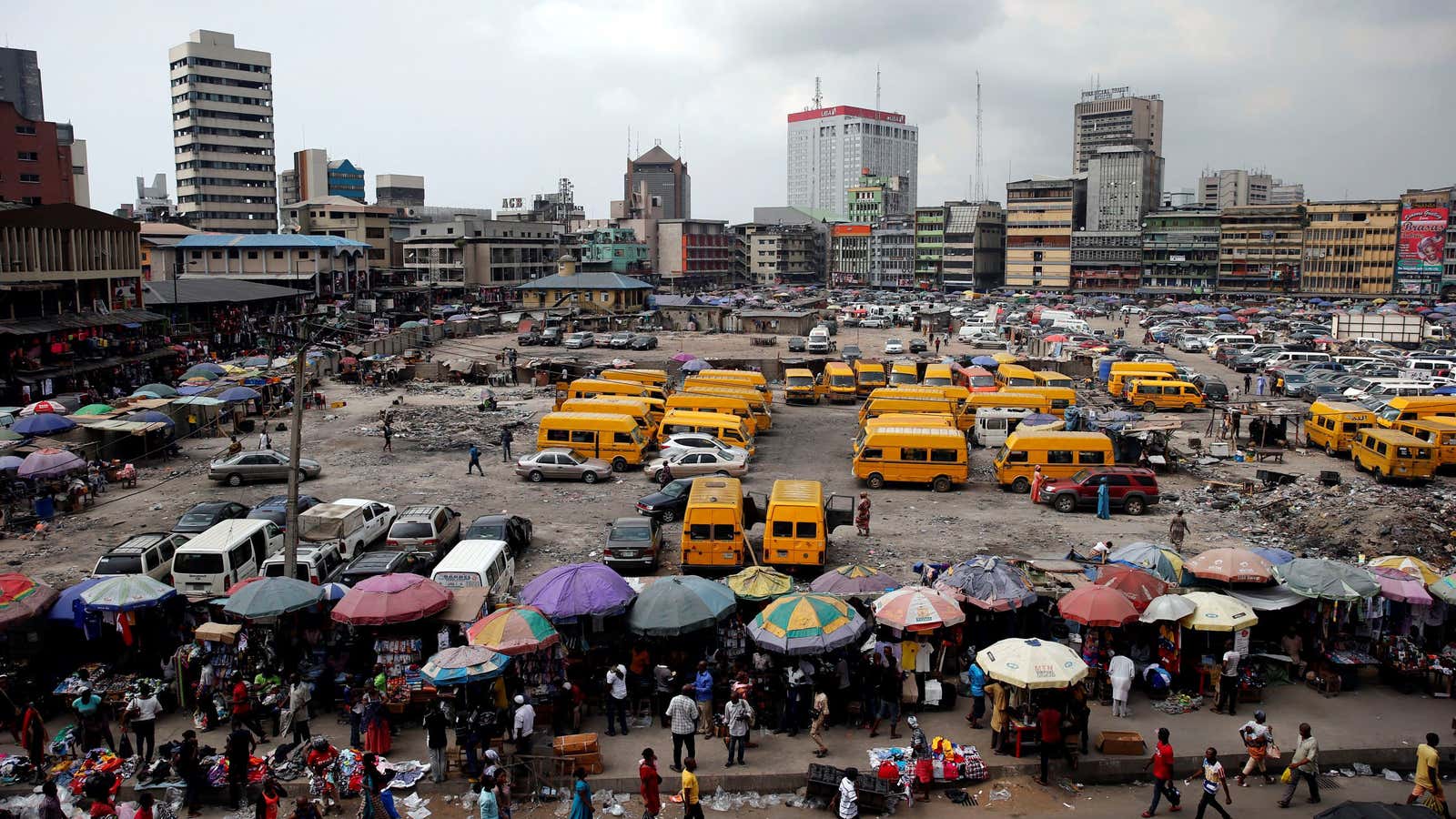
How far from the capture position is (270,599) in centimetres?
1535

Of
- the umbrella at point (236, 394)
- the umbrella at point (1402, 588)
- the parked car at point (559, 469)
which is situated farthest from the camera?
the umbrella at point (236, 394)

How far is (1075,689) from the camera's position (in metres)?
13.7

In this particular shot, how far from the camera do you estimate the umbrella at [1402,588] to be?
618 inches

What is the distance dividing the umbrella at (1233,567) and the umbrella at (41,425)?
1138 inches

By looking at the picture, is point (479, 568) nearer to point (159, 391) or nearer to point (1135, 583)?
point (1135, 583)

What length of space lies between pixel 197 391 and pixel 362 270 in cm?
6052

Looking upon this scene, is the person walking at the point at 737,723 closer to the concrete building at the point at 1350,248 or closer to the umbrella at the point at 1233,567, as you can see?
the umbrella at the point at 1233,567

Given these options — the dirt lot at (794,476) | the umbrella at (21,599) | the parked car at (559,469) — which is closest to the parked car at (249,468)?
the dirt lot at (794,476)

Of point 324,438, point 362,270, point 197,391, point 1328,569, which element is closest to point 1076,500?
point 1328,569

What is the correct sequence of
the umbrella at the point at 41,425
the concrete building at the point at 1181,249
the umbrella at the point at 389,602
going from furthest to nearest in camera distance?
the concrete building at the point at 1181,249 → the umbrella at the point at 41,425 → the umbrella at the point at 389,602

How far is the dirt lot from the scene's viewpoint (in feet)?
74.5

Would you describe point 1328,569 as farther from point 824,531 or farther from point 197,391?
point 197,391

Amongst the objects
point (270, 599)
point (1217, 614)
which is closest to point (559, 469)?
point (270, 599)

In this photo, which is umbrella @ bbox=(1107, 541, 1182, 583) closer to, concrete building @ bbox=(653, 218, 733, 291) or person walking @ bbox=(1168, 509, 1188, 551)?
person walking @ bbox=(1168, 509, 1188, 551)
